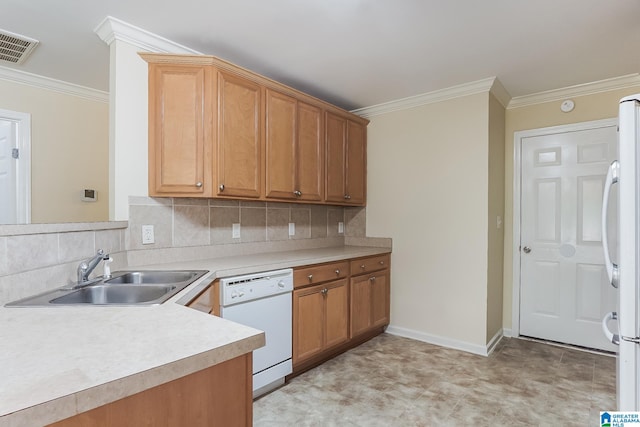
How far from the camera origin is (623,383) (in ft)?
4.32

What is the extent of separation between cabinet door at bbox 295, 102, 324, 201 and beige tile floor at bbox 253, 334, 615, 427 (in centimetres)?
145

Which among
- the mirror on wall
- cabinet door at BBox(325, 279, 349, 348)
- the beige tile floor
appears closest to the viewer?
the beige tile floor

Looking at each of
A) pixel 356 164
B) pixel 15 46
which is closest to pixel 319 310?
pixel 356 164

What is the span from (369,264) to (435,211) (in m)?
0.80

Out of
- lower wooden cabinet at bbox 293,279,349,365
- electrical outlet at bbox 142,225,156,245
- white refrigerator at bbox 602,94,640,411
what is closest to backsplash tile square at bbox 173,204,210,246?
electrical outlet at bbox 142,225,156,245

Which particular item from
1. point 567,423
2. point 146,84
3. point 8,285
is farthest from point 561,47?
point 8,285

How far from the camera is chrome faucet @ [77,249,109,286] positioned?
164 cm

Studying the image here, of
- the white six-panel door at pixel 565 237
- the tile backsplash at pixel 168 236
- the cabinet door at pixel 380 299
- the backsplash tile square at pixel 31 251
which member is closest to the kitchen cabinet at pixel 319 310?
the cabinet door at pixel 380 299

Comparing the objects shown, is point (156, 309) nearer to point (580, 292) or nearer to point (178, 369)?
point (178, 369)

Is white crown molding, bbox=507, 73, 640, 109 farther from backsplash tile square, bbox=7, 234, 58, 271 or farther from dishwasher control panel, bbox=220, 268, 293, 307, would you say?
backsplash tile square, bbox=7, 234, 58, 271

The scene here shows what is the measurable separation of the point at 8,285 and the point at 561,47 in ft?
11.0

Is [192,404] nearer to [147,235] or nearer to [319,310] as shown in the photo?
[147,235]

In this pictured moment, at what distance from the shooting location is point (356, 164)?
11.8ft

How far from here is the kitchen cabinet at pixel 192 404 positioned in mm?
723
